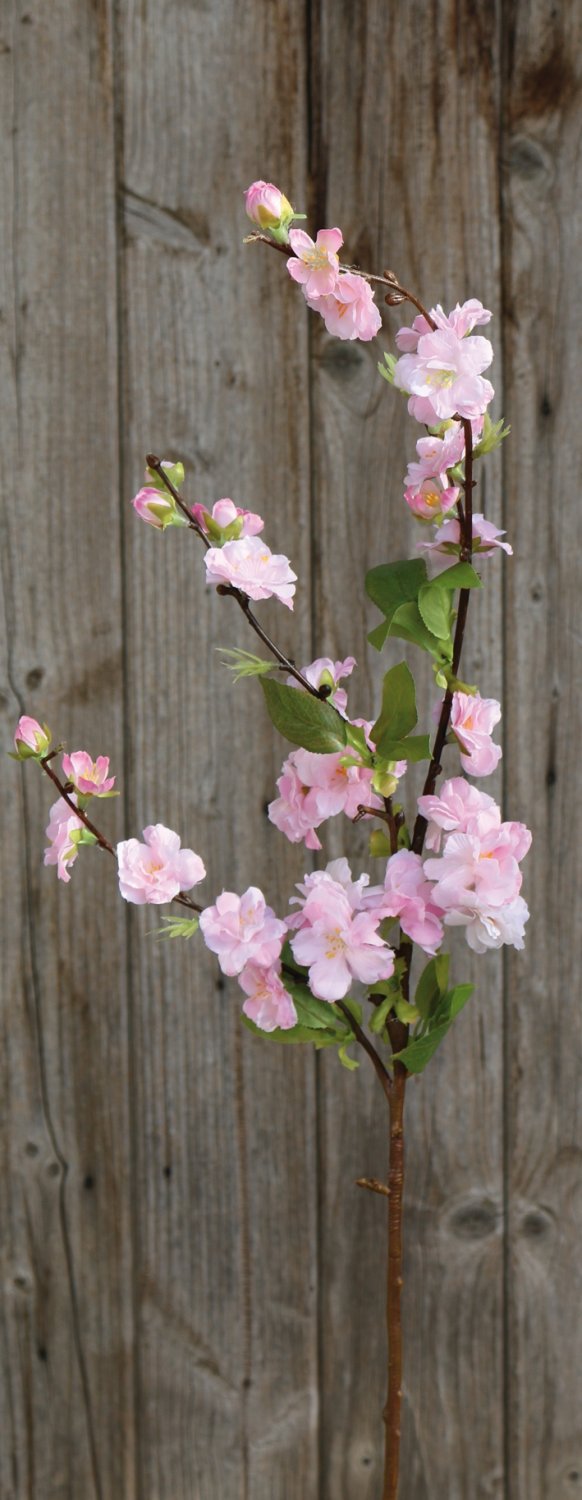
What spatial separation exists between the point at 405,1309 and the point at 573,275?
87 cm

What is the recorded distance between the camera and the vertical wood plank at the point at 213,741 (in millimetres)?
985

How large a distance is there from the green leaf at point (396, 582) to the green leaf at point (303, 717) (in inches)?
2.7

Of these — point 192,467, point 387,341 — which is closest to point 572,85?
point 387,341

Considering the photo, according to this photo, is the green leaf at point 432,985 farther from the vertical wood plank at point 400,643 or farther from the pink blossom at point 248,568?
the vertical wood plank at point 400,643

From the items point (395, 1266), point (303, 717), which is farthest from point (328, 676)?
point (395, 1266)

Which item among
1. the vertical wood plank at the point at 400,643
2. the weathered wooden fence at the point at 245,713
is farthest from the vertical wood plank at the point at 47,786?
the vertical wood plank at the point at 400,643

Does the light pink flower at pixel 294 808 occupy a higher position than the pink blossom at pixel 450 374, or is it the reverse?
the pink blossom at pixel 450 374

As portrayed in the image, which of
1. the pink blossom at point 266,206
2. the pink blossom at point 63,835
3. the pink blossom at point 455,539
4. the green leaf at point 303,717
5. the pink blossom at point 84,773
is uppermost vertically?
the pink blossom at point 266,206

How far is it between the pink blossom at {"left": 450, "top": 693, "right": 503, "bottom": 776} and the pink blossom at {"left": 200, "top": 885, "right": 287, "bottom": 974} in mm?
119

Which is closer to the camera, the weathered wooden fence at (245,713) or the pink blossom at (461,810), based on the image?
the pink blossom at (461,810)

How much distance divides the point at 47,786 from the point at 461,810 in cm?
54

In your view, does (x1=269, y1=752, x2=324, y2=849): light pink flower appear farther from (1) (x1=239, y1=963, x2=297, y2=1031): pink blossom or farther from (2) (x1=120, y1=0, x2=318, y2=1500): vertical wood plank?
(2) (x1=120, y1=0, x2=318, y2=1500): vertical wood plank

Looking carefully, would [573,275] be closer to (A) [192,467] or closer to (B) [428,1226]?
(A) [192,467]

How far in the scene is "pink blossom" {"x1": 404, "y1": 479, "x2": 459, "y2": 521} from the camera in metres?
0.58
